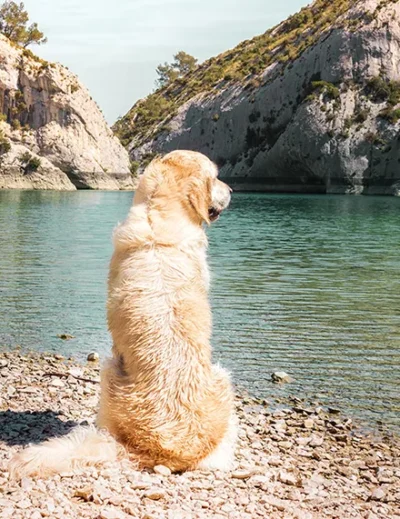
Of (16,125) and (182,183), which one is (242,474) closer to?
(182,183)

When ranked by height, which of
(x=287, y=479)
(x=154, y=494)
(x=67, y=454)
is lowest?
(x=287, y=479)

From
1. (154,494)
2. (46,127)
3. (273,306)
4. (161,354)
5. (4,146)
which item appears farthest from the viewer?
(46,127)

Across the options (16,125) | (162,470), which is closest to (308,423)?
(162,470)

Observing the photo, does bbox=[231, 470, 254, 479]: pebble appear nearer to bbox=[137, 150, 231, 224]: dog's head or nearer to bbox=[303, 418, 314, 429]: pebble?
bbox=[137, 150, 231, 224]: dog's head

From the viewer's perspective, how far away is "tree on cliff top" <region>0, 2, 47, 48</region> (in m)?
104

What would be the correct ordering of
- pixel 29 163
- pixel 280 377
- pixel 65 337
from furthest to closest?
pixel 29 163
pixel 65 337
pixel 280 377

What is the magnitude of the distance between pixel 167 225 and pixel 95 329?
26.7 feet

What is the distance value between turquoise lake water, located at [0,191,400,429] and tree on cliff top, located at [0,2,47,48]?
3126 inches

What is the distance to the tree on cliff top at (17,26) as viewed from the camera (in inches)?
4099

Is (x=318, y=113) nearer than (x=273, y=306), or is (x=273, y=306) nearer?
(x=273, y=306)

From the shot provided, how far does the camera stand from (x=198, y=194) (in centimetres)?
592

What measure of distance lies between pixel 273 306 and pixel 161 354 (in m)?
11.0

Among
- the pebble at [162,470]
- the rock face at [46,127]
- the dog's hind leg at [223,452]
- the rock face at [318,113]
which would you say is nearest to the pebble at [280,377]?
the dog's hind leg at [223,452]

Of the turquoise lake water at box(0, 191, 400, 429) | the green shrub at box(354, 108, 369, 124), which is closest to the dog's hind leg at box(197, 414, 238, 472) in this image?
the turquoise lake water at box(0, 191, 400, 429)
